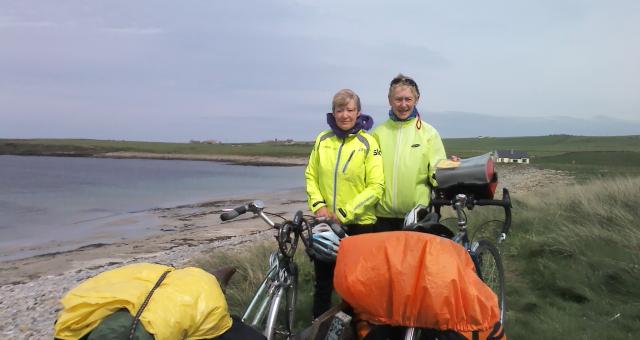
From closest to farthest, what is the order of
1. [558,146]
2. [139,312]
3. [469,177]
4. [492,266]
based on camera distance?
[139,312] → [469,177] → [492,266] → [558,146]

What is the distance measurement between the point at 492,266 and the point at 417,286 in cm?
245

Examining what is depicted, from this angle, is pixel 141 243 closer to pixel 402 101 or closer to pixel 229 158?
pixel 402 101

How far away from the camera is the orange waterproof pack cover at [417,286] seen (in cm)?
239

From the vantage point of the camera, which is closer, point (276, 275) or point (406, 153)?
point (276, 275)

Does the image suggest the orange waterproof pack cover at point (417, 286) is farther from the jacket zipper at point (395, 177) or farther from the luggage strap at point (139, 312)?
the jacket zipper at point (395, 177)

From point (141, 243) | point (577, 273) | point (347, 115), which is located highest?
point (347, 115)

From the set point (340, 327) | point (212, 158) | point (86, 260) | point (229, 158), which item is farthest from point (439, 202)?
point (212, 158)

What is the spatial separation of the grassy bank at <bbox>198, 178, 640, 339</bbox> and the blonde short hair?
2.34 m

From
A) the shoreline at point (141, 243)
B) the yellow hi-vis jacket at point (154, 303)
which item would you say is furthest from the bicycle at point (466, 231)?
the shoreline at point (141, 243)

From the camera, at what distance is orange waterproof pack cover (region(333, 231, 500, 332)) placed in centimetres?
239

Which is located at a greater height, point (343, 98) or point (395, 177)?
point (343, 98)

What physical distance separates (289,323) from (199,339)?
1296 mm

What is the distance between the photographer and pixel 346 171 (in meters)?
3.87

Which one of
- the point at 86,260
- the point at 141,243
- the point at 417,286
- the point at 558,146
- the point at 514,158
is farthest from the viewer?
the point at 558,146
